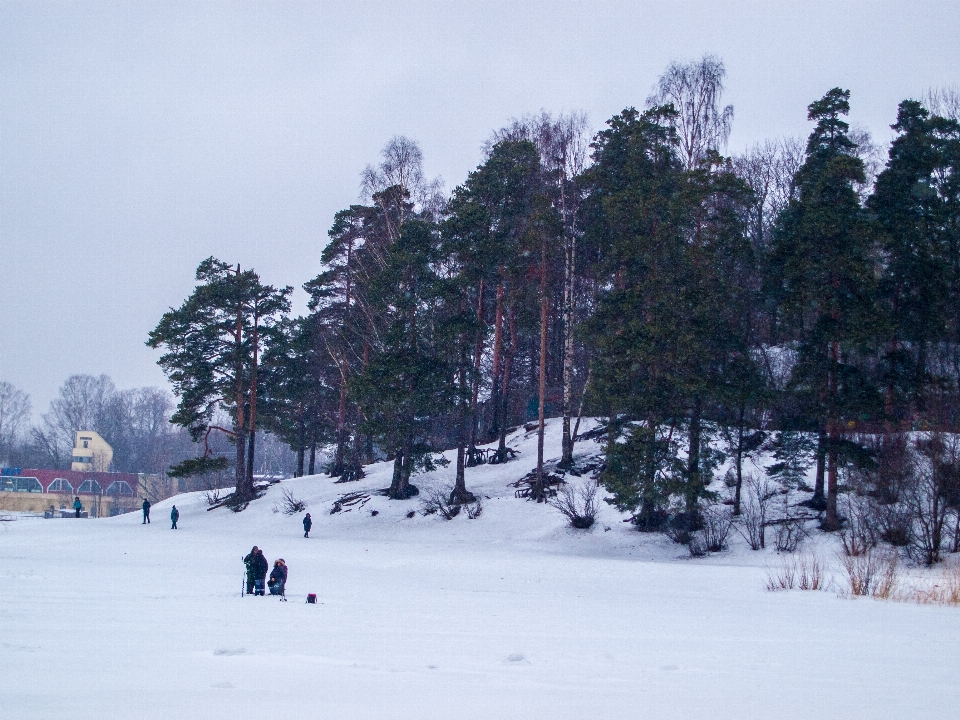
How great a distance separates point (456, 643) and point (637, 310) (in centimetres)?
1938

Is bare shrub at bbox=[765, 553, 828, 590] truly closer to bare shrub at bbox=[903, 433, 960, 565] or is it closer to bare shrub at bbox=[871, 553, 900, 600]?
bare shrub at bbox=[871, 553, 900, 600]

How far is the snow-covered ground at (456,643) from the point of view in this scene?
26.0ft

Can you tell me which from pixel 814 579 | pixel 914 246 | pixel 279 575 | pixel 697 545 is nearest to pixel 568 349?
pixel 697 545

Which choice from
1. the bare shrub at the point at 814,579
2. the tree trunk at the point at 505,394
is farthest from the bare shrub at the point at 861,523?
the tree trunk at the point at 505,394

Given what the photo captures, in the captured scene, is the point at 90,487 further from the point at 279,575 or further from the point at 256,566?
the point at 279,575

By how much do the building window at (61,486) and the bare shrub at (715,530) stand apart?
77.6 m

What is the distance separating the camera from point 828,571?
22141 millimetres

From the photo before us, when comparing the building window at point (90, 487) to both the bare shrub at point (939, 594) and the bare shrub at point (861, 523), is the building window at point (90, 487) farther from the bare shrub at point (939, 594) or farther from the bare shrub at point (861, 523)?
the bare shrub at point (939, 594)

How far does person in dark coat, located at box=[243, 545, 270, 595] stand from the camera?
55.3ft

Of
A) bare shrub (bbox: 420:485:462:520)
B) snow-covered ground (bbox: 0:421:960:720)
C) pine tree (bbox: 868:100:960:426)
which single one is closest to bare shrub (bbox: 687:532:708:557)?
snow-covered ground (bbox: 0:421:960:720)

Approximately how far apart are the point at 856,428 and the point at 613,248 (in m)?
10.2

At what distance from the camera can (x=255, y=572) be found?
1692cm

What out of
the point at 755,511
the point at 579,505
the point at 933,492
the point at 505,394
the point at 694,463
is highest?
the point at 505,394

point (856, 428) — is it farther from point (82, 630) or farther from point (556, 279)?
point (82, 630)
